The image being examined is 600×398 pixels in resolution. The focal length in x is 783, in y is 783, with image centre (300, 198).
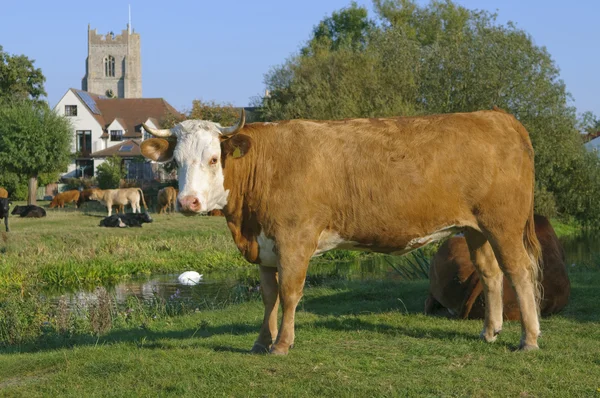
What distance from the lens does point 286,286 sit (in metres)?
7.43

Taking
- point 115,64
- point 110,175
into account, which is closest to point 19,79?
point 110,175

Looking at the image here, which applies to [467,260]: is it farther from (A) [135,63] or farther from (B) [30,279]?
(A) [135,63]

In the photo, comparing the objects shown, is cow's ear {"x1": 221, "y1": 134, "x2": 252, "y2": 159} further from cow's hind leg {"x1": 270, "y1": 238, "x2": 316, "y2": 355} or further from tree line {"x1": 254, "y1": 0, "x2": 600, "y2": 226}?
tree line {"x1": 254, "y1": 0, "x2": 600, "y2": 226}

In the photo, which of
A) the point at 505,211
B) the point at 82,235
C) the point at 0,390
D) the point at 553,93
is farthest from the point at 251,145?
the point at 553,93

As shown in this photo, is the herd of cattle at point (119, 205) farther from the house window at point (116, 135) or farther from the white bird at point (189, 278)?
the house window at point (116, 135)

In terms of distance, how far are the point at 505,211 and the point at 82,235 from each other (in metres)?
23.1

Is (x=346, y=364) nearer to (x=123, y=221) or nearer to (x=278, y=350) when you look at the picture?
(x=278, y=350)

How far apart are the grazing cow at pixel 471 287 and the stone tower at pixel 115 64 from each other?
151m

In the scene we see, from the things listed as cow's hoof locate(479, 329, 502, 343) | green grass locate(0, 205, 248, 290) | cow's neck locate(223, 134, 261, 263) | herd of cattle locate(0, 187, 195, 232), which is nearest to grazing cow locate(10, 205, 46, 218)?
herd of cattle locate(0, 187, 195, 232)

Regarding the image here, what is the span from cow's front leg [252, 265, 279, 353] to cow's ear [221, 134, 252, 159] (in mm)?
1194

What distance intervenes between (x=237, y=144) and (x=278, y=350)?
202cm

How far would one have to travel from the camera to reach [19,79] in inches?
2731

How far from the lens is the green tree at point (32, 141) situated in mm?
51406

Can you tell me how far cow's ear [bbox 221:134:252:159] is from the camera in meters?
Result: 7.62
